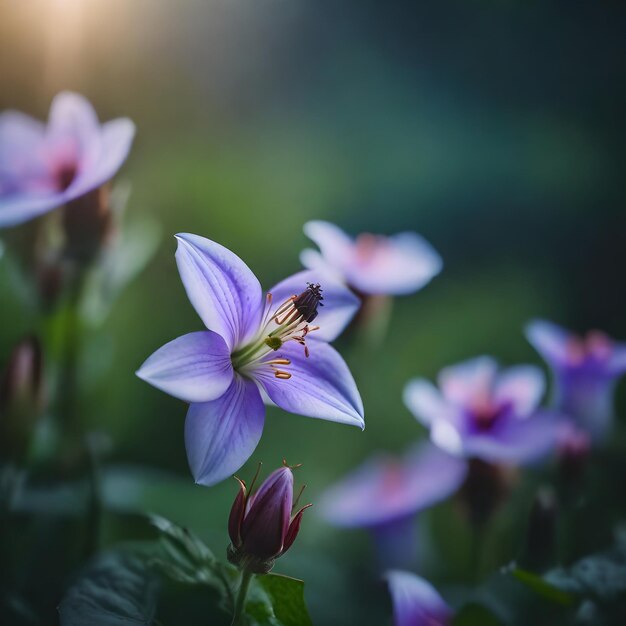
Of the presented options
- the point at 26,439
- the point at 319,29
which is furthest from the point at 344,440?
the point at 319,29

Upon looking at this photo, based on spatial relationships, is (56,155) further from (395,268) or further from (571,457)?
(571,457)

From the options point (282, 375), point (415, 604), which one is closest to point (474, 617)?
point (415, 604)

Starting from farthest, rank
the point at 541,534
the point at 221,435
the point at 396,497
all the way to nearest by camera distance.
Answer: the point at 396,497 < the point at 541,534 < the point at 221,435

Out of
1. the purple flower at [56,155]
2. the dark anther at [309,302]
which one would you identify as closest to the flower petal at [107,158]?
the purple flower at [56,155]

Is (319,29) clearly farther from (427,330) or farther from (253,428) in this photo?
(253,428)

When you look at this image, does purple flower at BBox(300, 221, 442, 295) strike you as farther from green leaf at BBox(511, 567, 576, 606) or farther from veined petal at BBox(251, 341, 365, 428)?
green leaf at BBox(511, 567, 576, 606)
